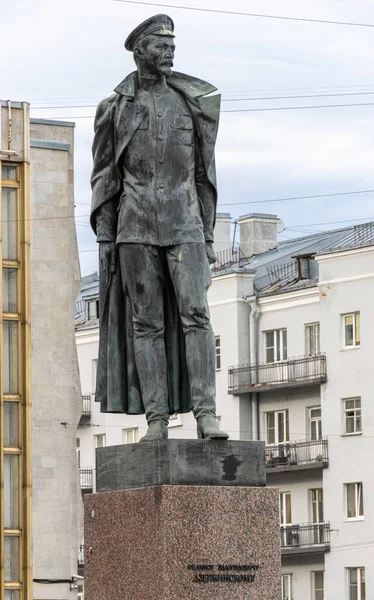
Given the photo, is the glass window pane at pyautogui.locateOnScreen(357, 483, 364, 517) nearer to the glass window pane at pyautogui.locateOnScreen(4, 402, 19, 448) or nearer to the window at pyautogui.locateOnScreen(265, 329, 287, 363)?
the window at pyautogui.locateOnScreen(265, 329, 287, 363)

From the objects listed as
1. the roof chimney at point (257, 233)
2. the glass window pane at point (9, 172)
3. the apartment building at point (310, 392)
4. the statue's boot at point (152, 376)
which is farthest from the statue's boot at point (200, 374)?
the roof chimney at point (257, 233)

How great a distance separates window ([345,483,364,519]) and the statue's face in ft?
181

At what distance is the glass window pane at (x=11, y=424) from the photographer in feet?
185

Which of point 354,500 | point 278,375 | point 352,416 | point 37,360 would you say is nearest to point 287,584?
point 354,500

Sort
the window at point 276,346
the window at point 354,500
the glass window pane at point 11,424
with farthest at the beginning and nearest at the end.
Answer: the window at point 276,346 < the window at point 354,500 < the glass window pane at point 11,424

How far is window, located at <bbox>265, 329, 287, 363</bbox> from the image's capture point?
3078 inches

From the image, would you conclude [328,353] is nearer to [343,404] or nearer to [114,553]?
[343,404]

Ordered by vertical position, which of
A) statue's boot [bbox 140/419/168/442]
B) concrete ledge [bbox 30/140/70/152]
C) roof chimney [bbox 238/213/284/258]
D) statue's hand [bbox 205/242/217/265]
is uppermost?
roof chimney [bbox 238/213/284/258]

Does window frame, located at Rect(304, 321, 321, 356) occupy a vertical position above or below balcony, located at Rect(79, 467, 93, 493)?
above

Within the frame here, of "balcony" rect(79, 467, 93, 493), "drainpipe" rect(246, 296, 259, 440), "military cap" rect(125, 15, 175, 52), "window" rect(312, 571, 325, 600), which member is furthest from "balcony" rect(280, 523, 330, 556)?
"military cap" rect(125, 15, 175, 52)

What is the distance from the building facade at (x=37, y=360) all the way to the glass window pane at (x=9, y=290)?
3 cm

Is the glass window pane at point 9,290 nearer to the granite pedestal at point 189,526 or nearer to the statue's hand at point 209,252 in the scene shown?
the statue's hand at point 209,252

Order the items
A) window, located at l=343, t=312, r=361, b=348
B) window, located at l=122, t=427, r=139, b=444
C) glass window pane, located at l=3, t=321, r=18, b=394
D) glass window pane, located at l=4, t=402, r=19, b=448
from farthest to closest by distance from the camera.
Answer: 1. window, located at l=122, t=427, r=139, b=444
2. window, located at l=343, t=312, r=361, b=348
3. glass window pane, located at l=3, t=321, r=18, b=394
4. glass window pane, located at l=4, t=402, r=19, b=448

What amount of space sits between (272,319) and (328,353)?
11.7 ft
